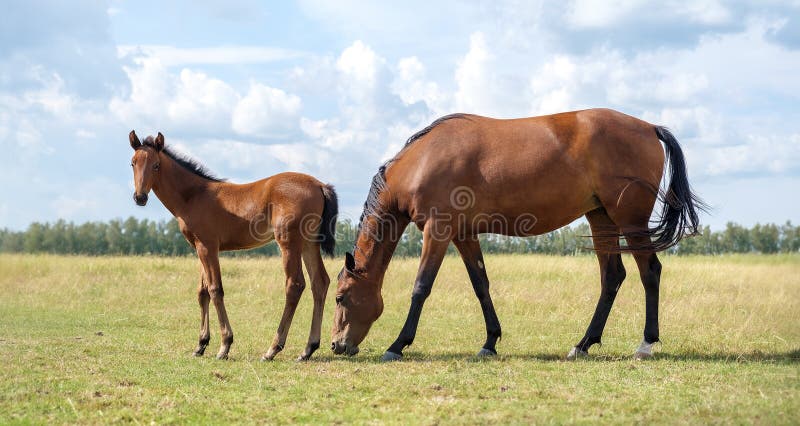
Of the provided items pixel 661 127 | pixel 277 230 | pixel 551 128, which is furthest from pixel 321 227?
pixel 661 127

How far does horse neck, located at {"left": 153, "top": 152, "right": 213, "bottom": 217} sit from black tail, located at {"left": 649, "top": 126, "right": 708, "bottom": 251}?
5.71 metres

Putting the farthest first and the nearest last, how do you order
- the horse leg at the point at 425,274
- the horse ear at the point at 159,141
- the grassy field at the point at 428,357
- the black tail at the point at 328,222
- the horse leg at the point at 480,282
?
the horse leg at the point at 480,282, the horse ear at the point at 159,141, the black tail at the point at 328,222, the horse leg at the point at 425,274, the grassy field at the point at 428,357

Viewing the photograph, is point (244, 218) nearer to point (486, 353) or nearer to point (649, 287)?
point (486, 353)

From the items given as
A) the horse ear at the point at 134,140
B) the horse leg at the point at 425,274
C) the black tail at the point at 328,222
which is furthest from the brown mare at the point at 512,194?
the horse ear at the point at 134,140

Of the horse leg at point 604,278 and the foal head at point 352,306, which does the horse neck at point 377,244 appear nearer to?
the foal head at point 352,306

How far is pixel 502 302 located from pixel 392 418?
30.1 feet

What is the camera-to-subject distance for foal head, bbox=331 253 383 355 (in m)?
8.82

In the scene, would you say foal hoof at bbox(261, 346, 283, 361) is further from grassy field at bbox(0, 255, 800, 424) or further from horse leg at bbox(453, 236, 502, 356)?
horse leg at bbox(453, 236, 502, 356)

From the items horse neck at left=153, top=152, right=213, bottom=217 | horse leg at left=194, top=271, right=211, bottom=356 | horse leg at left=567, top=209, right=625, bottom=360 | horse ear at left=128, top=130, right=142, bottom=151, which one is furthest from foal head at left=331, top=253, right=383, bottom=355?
horse ear at left=128, top=130, right=142, bottom=151

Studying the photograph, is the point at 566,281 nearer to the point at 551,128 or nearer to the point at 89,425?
the point at 551,128

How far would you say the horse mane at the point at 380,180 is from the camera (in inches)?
354

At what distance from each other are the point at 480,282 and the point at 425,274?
1.02 metres

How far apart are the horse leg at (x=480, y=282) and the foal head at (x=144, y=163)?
12.6 ft

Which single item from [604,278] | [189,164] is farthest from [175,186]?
[604,278]
